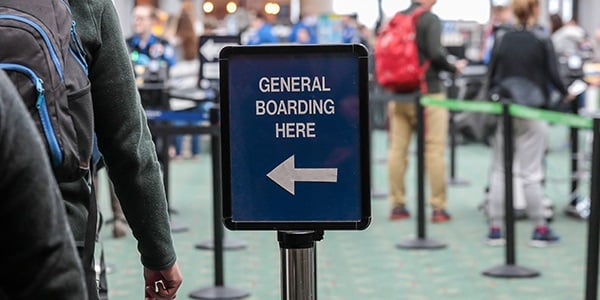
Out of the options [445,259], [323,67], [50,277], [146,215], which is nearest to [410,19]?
[445,259]

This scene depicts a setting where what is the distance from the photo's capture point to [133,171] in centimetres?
263

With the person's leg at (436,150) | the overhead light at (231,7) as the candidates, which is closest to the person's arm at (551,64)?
the person's leg at (436,150)

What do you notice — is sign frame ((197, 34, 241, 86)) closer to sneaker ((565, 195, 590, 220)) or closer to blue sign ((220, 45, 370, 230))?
sneaker ((565, 195, 590, 220))

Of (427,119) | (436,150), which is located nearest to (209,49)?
(427,119)

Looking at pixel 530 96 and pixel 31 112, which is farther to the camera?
pixel 530 96

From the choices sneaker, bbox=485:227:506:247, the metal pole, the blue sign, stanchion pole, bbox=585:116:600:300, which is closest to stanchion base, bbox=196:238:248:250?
sneaker, bbox=485:227:506:247

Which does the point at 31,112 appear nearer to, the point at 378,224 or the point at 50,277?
the point at 50,277

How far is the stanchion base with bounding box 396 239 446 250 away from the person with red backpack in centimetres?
120

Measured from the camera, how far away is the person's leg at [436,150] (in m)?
9.61

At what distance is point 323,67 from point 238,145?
322 millimetres

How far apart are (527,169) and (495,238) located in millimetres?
709

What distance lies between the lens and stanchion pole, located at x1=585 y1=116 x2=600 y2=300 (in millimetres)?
5375

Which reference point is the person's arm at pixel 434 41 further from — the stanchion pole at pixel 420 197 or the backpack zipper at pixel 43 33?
the backpack zipper at pixel 43 33

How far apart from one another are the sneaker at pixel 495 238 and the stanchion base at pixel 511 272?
3.76ft
